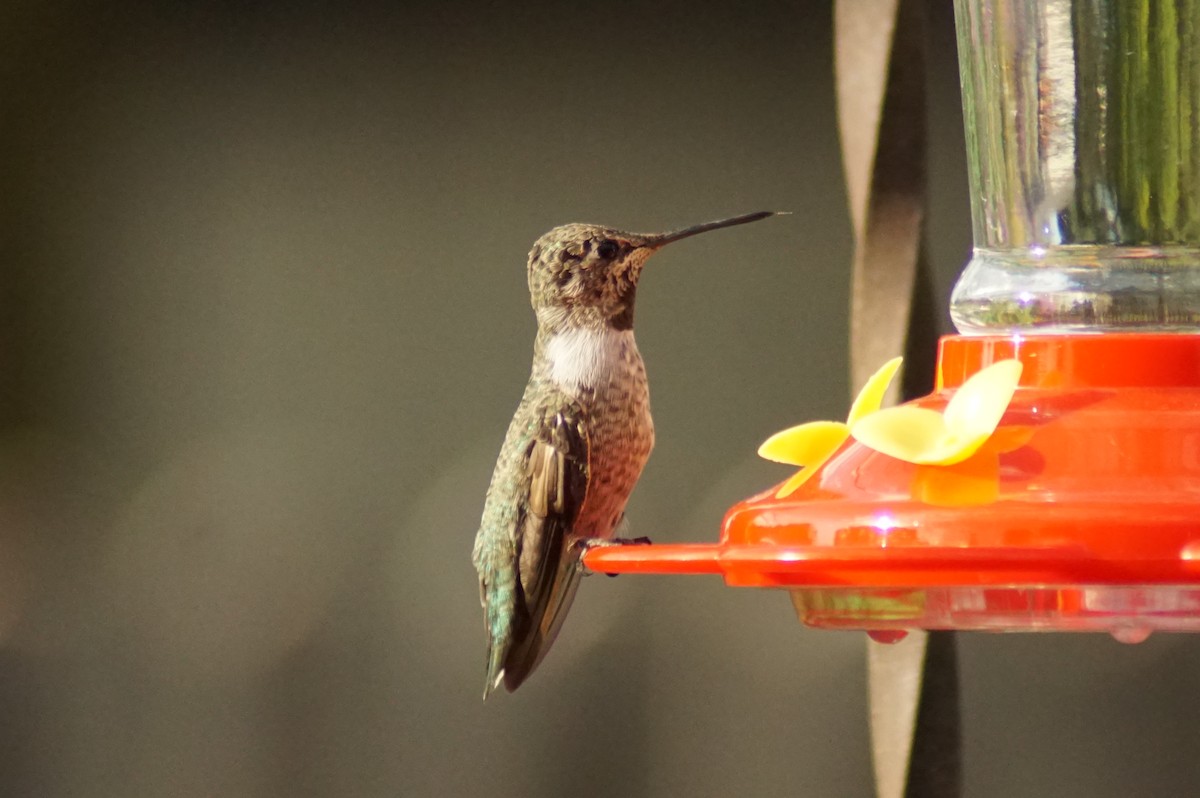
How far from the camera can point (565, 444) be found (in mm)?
3369

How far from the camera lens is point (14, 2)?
5.74 meters

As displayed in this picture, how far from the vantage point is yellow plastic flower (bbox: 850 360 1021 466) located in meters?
1.67

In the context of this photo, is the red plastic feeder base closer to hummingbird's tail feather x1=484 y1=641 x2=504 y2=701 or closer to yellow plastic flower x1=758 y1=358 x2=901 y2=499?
yellow plastic flower x1=758 y1=358 x2=901 y2=499

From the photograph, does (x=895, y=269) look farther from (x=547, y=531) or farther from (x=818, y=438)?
(x=547, y=531)

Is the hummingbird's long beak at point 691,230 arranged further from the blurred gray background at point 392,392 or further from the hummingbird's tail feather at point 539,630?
the blurred gray background at point 392,392

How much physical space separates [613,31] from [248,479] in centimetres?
186

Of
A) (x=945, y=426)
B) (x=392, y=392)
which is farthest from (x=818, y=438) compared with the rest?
(x=392, y=392)

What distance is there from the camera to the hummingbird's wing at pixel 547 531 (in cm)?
336

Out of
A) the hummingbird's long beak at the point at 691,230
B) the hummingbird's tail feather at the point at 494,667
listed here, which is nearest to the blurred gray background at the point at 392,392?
the hummingbird's tail feather at the point at 494,667

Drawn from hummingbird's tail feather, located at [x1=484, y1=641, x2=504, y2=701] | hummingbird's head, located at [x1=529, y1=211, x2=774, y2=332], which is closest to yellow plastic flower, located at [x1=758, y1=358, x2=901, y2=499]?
hummingbird's head, located at [x1=529, y1=211, x2=774, y2=332]

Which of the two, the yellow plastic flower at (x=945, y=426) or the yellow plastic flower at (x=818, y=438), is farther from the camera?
the yellow plastic flower at (x=818, y=438)

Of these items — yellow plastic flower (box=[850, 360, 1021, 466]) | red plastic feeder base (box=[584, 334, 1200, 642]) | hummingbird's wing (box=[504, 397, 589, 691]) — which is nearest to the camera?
red plastic feeder base (box=[584, 334, 1200, 642])

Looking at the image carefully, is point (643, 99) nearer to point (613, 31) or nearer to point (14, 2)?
point (613, 31)

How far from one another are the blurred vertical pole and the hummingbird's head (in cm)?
149
